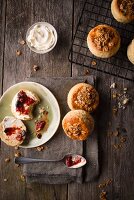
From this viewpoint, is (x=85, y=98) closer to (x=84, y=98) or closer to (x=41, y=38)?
(x=84, y=98)

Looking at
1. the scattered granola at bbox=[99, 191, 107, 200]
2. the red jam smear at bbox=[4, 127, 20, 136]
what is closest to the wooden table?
the scattered granola at bbox=[99, 191, 107, 200]

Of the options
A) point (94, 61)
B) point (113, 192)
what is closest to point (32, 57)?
point (94, 61)

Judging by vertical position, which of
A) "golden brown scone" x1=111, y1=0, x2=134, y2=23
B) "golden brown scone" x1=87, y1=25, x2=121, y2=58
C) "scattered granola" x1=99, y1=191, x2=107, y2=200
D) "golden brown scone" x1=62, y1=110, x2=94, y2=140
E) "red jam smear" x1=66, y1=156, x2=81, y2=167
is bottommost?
"scattered granola" x1=99, y1=191, x2=107, y2=200

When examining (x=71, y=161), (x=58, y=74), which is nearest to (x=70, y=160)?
(x=71, y=161)

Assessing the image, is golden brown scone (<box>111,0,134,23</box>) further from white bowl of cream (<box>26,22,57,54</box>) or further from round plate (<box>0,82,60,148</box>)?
round plate (<box>0,82,60,148</box>)

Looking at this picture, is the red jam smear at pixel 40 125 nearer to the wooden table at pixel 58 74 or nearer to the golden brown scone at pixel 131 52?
the wooden table at pixel 58 74

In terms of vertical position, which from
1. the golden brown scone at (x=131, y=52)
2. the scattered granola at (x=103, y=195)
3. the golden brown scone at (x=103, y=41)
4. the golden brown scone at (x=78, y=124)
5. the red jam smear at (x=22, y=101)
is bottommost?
the scattered granola at (x=103, y=195)

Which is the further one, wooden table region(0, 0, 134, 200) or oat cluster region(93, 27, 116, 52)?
wooden table region(0, 0, 134, 200)

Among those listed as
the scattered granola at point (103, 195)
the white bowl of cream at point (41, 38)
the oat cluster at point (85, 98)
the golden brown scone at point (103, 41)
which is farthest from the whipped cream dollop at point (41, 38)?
the scattered granola at point (103, 195)
